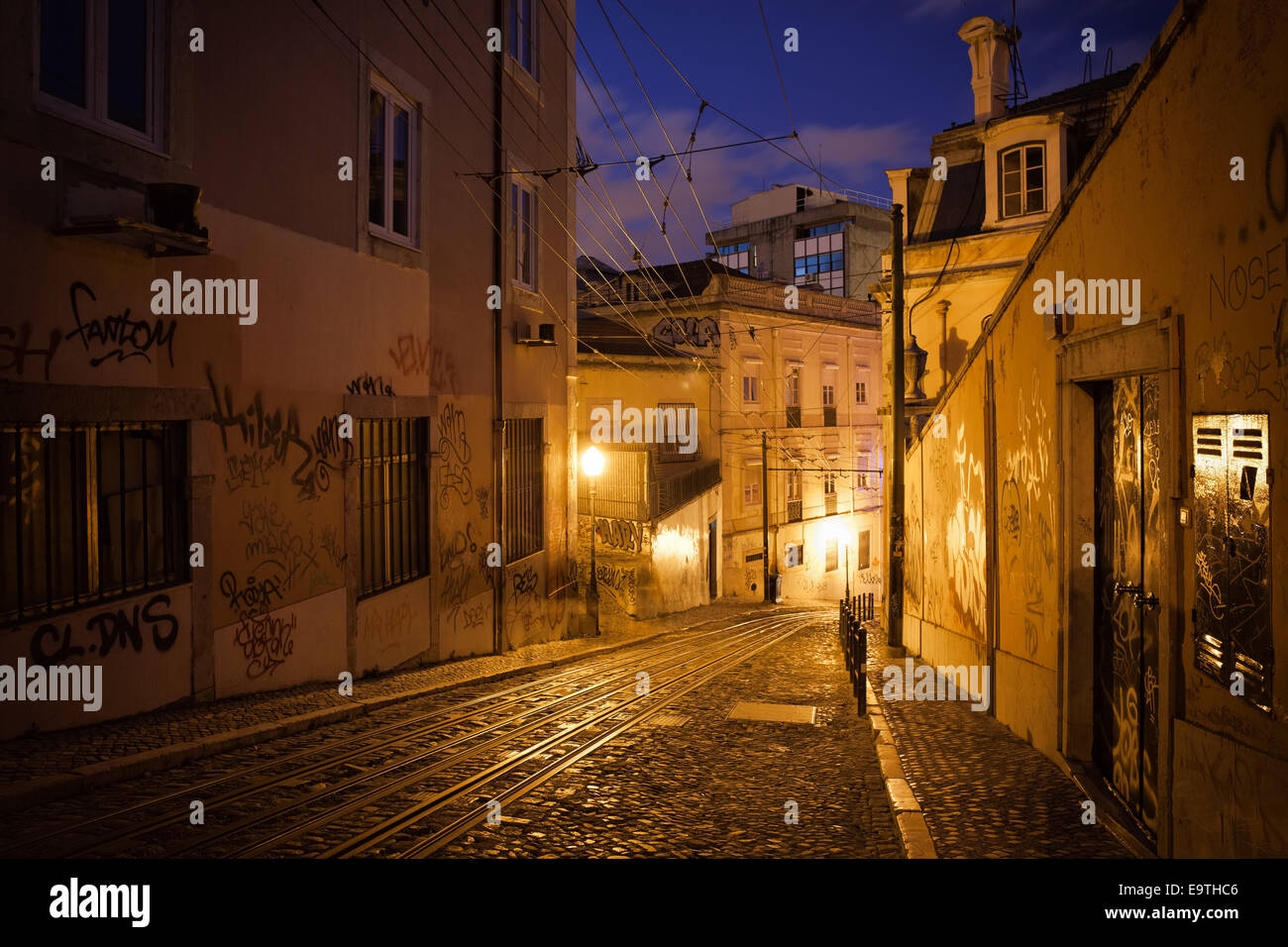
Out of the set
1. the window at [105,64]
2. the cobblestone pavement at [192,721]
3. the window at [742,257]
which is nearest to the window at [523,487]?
the cobblestone pavement at [192,721]

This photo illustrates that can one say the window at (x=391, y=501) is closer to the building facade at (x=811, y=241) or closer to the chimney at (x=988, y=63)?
the chimney at (x=988, y=63)

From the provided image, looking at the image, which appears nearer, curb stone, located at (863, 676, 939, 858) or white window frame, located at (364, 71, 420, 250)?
curb stone, located at (863, 676, 939, 858)

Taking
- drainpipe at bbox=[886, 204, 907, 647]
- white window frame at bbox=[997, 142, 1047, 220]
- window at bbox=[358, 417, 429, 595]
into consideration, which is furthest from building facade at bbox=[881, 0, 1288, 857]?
white window frame at bbox=[997, 142, 1047, 220]

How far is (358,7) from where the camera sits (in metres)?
9.61

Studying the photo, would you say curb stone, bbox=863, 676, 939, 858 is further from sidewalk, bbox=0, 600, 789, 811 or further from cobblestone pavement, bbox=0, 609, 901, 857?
sidewalk, bbox=0, 600, 789, 811

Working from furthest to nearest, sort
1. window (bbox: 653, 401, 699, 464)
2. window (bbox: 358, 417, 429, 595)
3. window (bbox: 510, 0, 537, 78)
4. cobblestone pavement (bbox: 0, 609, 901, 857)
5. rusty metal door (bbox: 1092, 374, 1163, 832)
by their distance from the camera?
window (bbox: 653, 401, 699, 464) → window (bbox: 510, 0, 537, 78) → window (bbox: 358, 417, 429, 595) → rusty metal door (bbox: 1092, 374, 1163, 832) → cobblestone pavement (bbox: 0, 609, 901, 857)

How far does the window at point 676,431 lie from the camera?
3108 centimetres

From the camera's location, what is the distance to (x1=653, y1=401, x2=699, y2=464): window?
31078 millimetres

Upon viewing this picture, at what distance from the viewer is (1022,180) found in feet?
61.5

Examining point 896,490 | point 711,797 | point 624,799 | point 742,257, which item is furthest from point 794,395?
point 624,799

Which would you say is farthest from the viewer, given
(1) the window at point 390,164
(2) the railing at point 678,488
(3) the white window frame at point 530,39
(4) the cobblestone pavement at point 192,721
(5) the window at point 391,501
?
(2) the railing at point 678,488

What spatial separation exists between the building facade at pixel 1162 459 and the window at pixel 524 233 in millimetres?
7766

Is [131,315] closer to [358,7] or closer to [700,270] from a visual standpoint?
[358,7]

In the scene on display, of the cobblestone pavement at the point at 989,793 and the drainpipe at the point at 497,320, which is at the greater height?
the drainpipe at the point at 497,320
